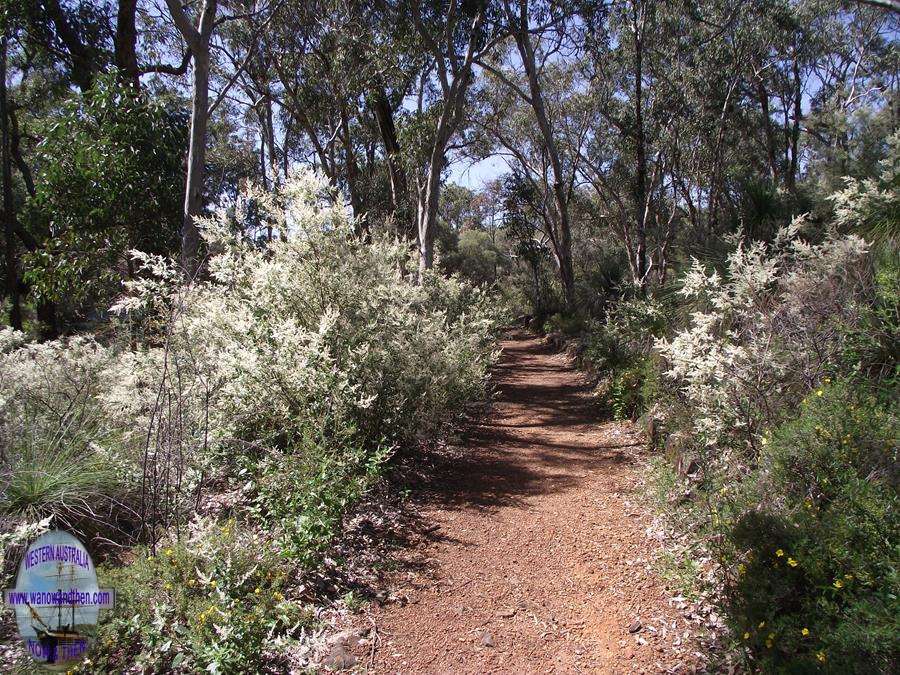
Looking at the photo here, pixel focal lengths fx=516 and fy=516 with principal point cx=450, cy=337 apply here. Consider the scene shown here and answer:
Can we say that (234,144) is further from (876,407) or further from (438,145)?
(876,407)

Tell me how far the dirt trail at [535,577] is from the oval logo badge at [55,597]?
1.47 metres

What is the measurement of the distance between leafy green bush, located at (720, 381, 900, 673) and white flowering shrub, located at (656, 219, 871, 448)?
17.8 inches

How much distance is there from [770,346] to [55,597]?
4.71 m

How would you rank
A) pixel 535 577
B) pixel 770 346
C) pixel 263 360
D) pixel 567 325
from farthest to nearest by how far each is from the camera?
pixel 567 325 → pixel 263 360 → pixel 770 346 → pixel 535 577

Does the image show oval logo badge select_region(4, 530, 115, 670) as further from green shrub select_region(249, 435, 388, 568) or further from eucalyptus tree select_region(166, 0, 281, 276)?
eucalyptus tree select_region(166, 0, 281, 276)

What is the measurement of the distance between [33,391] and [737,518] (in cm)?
609

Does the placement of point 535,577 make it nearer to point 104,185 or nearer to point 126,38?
point 104,185

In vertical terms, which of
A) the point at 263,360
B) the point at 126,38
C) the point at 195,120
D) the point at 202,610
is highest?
the point at 126,38

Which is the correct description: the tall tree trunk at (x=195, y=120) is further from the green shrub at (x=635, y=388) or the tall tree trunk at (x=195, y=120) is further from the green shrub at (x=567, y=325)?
the green shrub at (x=567, y=325)

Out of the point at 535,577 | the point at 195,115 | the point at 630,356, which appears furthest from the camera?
the point at 630,356

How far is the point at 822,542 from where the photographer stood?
96.8 inches

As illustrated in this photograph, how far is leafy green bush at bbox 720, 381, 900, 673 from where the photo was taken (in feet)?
7.00

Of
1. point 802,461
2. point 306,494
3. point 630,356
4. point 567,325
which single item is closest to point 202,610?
Answer: point 306,494

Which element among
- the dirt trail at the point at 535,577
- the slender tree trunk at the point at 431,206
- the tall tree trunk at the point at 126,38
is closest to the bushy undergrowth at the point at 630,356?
the dirt trail at the point at 535,577
